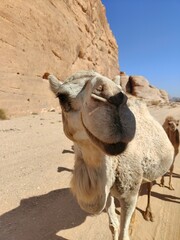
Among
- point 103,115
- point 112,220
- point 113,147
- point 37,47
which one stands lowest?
point 112,220

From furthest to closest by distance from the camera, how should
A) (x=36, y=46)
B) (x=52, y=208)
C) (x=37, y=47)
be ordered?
(x=37, y=47)
(x=36, y=46)
(x=52, y=208)

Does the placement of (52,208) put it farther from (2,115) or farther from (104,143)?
(2,115)

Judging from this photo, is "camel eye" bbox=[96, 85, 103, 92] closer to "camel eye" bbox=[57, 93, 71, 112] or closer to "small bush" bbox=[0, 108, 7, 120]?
"camel eye" bbox=[57, 93, 71, 112]

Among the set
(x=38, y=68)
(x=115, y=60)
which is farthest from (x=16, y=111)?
(x=115, y=60)

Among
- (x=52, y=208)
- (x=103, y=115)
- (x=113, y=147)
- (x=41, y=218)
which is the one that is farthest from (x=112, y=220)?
(x=103, y=115)

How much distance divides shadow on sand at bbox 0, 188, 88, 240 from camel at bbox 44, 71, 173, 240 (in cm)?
99

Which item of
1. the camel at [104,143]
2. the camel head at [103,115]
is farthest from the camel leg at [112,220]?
the camel head at [103,115]

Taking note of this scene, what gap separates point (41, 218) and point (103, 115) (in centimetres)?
264

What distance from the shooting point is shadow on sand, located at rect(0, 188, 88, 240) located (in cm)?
313

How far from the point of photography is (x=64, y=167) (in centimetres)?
550

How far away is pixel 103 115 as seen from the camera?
4.89 feet

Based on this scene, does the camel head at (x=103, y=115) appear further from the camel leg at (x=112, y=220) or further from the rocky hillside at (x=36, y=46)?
the rocky hillside at (x=36, y=46)

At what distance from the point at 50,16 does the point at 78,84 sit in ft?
71.7

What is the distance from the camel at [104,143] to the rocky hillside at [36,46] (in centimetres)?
1418
